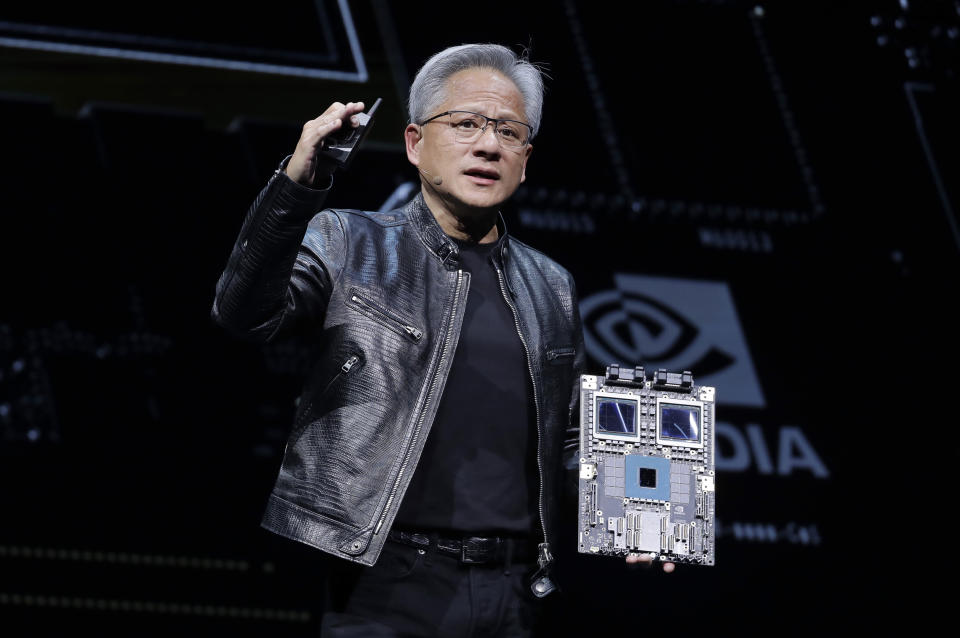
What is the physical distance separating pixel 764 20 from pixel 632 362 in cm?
136

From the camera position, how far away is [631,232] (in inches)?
153

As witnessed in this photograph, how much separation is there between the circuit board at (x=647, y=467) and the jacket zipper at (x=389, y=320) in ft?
1.07

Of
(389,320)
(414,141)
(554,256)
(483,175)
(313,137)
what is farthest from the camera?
(554,256)

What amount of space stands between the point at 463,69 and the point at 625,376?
649 mm

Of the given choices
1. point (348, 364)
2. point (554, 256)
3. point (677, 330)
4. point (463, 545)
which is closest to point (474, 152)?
point (348, 364)

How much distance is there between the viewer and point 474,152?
6.79 ft

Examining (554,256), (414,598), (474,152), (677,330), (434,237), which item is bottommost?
(414,598)

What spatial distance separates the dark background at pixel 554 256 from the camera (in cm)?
Answer: 350

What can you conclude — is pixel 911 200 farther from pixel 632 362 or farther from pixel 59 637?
pixel 59 637

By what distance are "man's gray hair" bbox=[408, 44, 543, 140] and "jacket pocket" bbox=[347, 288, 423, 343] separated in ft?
1.33

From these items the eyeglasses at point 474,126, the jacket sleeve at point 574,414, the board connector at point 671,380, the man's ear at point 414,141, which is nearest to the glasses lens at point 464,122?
the eyeglasses at point 474,126

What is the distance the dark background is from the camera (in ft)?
11.5

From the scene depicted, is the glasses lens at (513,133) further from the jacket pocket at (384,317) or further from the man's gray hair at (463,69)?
the jacket pocket at (384,317)

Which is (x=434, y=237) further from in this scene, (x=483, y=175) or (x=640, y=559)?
(x=640, y=559)
